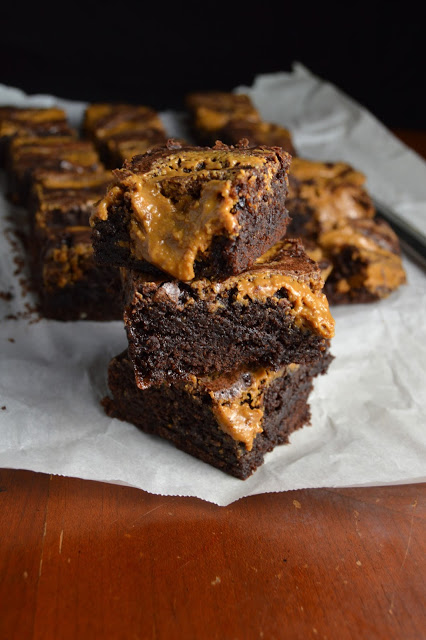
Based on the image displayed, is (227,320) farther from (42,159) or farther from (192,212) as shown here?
(42,159)

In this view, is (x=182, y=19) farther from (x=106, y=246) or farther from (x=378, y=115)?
(x=106, y=246)

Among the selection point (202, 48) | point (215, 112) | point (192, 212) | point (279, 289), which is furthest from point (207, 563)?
point (202, 48)

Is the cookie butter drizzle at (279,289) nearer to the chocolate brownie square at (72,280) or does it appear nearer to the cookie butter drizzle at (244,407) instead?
the cookie butter drizzle at (244,407)

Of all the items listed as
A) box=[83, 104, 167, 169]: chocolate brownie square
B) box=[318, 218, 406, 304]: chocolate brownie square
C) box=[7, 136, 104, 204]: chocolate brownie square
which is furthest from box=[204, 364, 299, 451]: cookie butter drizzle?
box=[83, 104, 167, 169]: chocolate brownie square

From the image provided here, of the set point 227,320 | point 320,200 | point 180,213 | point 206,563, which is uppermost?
point 180,213

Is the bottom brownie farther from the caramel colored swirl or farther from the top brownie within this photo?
the top brownie

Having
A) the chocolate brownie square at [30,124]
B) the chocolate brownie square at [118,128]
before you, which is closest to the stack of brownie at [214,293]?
the chocolate brownie square at [118,128]

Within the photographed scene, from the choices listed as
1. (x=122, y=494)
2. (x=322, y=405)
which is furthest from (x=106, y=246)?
(x=322, y=405)
